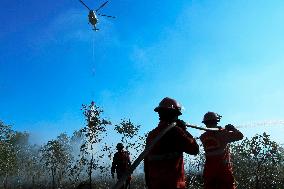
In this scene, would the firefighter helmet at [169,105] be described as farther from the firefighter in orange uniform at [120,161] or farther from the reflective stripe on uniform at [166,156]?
the firefighter in orange uniform at [120,161]

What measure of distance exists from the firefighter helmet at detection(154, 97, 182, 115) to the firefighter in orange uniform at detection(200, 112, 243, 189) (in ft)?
7.47

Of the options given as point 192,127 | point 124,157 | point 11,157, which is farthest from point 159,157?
point 11,157

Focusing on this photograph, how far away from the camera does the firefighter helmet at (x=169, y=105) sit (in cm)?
524

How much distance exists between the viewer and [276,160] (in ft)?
93.2

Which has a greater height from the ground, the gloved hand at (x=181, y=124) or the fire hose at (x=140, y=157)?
the gloved hand at (x=181, y=124)

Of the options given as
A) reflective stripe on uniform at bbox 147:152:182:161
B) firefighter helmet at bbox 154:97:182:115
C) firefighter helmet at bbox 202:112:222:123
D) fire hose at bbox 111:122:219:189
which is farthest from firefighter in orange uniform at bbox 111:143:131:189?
reflective stripe on uniform at bbox 147:152:182:161

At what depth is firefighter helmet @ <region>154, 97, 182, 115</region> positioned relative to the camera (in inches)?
206

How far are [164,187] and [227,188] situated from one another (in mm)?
2620

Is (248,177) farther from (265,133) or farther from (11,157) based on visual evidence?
(11,157)

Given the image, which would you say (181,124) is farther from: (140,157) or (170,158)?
(140,157)

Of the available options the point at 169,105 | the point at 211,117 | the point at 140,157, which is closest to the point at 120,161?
the point at 211,117

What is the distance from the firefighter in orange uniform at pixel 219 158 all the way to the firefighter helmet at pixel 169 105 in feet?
7.47

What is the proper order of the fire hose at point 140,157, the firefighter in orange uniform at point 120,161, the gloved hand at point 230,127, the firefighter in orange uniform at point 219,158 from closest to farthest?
the fire hose at point 140,157
the firefighter in orange uniform at point 219,158
the gloved hand at point 230,127
the firefighter in orange uniform at point 120,161

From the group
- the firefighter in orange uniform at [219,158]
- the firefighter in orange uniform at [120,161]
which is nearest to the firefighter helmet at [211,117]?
the firefighter in orange uniform at [219,158]
